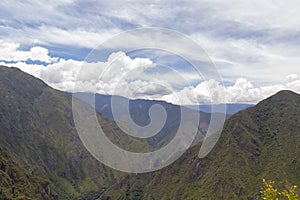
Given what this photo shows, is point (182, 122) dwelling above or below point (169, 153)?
above

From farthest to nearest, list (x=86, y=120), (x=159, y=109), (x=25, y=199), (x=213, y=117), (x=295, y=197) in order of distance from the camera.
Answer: (x=25, y=199)
(x=159, y=109)
(x=213, y=117)
(x=86, y=120)
(x=295, y=197)

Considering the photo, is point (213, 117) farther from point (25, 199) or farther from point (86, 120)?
point (25, 199)

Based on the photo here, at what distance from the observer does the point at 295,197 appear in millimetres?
13914

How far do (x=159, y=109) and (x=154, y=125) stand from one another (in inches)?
85.8

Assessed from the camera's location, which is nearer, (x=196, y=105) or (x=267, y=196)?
(x=267, y=196)

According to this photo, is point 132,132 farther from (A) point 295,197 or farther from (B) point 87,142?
(A) point 295,197

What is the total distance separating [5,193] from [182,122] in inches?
7588

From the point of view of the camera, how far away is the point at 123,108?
20547 mm

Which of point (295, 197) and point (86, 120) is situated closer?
point (295, 197)

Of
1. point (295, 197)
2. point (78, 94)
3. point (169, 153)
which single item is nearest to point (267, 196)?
point (295, 197)

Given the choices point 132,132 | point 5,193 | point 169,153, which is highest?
point 132,132

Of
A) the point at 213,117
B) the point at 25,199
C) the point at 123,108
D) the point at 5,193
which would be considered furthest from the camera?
the point at 5,193

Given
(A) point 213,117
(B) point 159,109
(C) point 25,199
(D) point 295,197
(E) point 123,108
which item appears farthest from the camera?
(C) point 25,199

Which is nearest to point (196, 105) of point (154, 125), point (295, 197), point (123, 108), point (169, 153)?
point (154, 125)
